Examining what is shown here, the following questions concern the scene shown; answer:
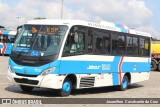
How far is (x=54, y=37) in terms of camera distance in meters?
13.6

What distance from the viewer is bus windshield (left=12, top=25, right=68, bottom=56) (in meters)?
13.4

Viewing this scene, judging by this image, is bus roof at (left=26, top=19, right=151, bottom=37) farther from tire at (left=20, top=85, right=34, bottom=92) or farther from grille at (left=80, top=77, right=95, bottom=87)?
tire at (left=20, top=85, right=34, bottom=92)

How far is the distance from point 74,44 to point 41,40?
1221mm

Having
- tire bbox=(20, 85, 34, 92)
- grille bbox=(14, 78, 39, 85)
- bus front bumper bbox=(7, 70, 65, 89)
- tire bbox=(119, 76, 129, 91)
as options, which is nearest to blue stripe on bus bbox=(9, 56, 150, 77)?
bus front bumper bbox=(7, 70, 65, 89)

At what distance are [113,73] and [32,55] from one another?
4.95 meters

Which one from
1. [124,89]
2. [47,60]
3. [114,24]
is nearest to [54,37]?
[47,60]

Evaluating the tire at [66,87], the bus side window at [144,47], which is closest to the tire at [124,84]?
the bus side window at [144,47]

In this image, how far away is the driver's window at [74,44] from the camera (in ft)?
44.9

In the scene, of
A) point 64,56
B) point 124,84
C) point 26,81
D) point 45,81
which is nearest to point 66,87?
point 45,81

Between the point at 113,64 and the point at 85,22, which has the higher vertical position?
the point at 85,22

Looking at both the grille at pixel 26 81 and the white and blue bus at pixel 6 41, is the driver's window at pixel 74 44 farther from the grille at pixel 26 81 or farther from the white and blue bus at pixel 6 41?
the white and blue bus at pixel 6 41

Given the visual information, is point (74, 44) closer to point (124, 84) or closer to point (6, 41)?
point (124, 84)

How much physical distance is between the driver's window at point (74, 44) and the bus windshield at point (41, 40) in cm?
33

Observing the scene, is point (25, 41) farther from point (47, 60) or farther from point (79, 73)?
point (79, 73)
